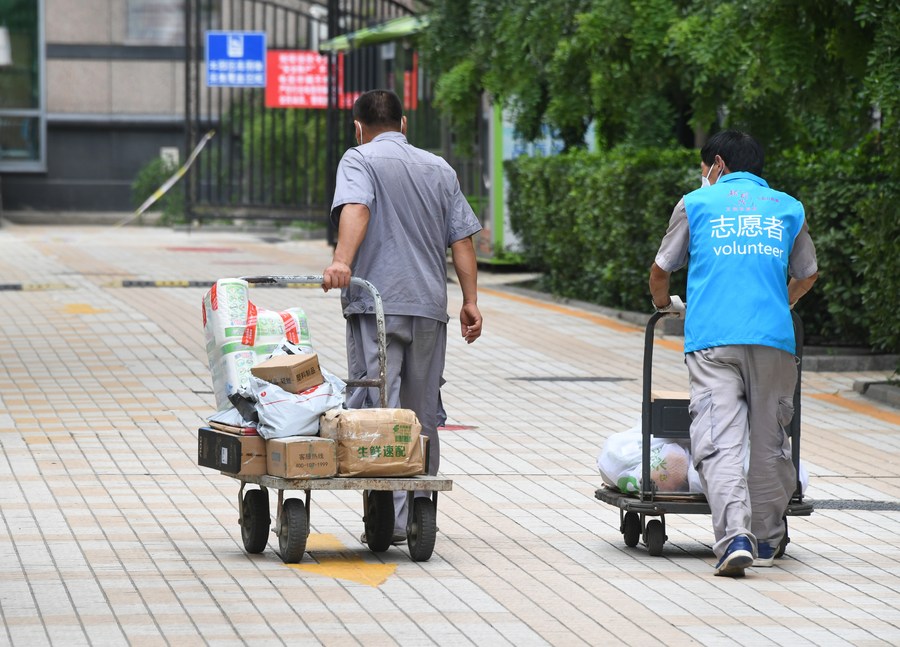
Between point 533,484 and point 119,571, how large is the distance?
8.98 ft

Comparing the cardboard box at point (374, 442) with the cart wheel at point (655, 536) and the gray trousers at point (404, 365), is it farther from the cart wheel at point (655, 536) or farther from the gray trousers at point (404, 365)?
the cart wheel at point (655, 536)

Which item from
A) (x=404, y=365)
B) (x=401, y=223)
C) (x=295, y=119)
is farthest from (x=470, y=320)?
(x=295, y=119)

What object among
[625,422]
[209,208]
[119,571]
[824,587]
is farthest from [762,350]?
[209,208]

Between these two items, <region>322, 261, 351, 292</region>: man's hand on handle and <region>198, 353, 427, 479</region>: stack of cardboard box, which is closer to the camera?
<region>198, 353, 427, 479</region>: stack of cardboard box

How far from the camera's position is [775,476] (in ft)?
22.3

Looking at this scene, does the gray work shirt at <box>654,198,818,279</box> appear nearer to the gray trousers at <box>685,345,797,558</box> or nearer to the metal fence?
the gray trousers at <box>685,345,797,558</box>

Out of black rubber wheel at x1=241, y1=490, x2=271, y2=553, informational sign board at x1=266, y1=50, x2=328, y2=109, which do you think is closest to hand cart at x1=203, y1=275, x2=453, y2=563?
black rubber wheel at x1=241, y1=490, x2=271, y2=553

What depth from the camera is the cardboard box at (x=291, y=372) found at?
22.0 ft

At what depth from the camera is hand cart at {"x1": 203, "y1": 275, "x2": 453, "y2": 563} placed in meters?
6.58

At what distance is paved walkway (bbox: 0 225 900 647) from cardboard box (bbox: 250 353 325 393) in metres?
0.68

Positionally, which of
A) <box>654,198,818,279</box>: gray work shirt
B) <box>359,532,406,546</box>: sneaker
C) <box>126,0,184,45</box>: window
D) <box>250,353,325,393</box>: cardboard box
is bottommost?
<box>359,532,406,546</box>: sneaker

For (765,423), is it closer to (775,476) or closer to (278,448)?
(775,476)

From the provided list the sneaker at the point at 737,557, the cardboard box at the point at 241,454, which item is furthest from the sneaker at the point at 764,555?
the cardboard box at the point at 241,454

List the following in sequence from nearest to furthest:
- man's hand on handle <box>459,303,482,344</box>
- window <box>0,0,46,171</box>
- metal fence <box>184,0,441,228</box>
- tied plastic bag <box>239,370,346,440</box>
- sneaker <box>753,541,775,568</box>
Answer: tied plastic bag <box>239,370,346,440</box>, sneaker <box>753,541,775,568</box>, man's hand on handle <box>459,303,482,344</box>, metal fence <box>184,0,441,228</box>, window <box>0,0,46,171</box>
